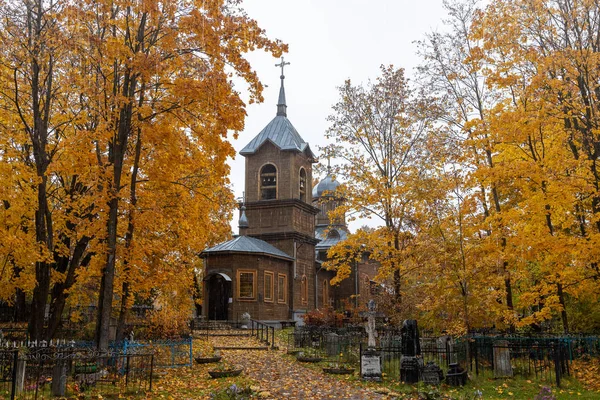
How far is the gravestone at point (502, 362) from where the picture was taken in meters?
14.5

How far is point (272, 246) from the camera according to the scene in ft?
113

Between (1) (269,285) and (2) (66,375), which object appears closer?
(2) (66,375)

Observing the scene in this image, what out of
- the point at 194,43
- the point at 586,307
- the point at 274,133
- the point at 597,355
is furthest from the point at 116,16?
the point at 274,133

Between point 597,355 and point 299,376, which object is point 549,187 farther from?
point 299,376

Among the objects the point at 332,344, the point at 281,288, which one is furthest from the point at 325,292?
the point at 332,344

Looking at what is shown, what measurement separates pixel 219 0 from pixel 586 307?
1567 cm

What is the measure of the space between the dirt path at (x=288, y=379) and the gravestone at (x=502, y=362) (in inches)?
157

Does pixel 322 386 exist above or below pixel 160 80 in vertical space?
below

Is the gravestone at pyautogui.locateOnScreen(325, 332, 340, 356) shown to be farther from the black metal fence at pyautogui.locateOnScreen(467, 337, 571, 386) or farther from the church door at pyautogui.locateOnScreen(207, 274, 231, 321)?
the church door at pyautogui.locateOnScreen(207, 274, 231, 321)

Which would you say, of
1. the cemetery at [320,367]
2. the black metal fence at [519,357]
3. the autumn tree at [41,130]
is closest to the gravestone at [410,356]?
the cemetery at [320,367]

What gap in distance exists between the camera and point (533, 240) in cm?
1320

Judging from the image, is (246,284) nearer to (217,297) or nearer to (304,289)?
(217,297)

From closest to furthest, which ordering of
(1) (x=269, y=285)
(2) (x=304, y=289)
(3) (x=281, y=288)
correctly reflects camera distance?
(1) (x=269, y=285), (3) (x=281, y=288), (2) (x=304, y=289)

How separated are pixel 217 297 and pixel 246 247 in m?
3.43
